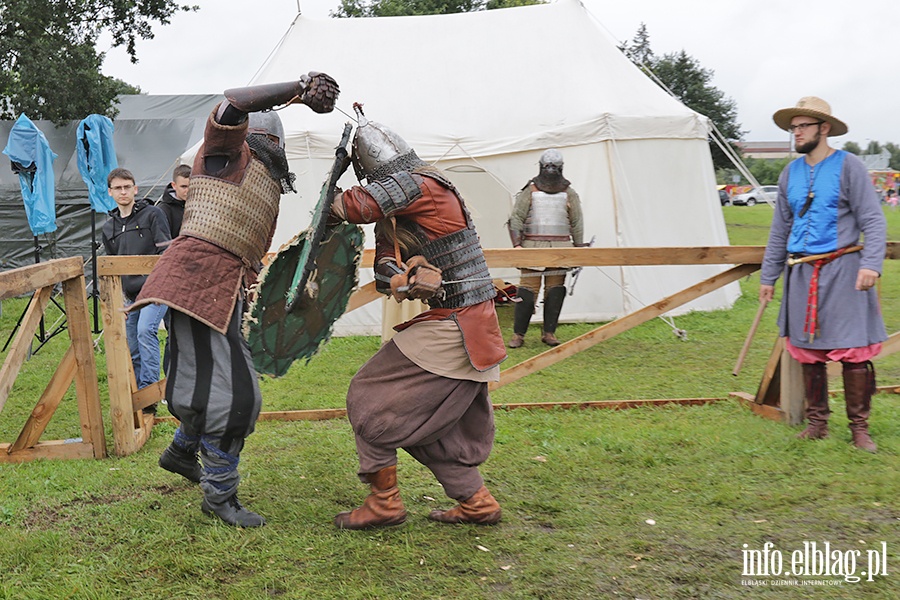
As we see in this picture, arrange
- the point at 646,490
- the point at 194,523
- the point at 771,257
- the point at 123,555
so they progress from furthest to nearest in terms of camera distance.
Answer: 1. the point at 771,257
2. the point at 646,490
3. the point at 194,523
4. the point at 123,555

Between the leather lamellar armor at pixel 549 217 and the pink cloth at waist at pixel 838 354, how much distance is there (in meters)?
3.61

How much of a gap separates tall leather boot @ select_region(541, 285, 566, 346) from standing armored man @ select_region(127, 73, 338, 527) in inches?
194

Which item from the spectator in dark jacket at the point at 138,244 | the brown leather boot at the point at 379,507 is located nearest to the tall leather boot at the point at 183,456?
the brown leather boot at the point at 379,507

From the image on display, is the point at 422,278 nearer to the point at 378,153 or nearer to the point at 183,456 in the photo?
the point at 378,153

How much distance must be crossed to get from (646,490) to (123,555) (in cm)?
217

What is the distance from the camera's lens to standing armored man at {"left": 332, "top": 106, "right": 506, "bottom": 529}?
329 cm

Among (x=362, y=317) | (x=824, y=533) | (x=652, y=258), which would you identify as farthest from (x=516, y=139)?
(x=824, y=533)

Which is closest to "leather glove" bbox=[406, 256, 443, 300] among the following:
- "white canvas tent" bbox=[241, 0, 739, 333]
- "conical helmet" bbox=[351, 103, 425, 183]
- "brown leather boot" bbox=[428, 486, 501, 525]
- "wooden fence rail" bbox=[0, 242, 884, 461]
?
"conical helmet" bbox=[351, 103, 425, 183]

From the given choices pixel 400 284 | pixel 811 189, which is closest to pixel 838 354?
pixel 811 189

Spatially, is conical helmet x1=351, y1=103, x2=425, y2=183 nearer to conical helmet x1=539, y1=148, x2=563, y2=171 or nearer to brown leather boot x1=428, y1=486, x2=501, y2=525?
brown leather boot x1=428, y1=486, x2=501, y2=525

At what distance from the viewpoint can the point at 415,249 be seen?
3.36m

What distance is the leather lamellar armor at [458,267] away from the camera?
3332mm

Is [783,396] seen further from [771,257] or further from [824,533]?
[824,533]

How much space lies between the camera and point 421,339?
3.34m
